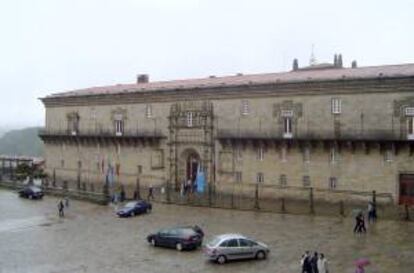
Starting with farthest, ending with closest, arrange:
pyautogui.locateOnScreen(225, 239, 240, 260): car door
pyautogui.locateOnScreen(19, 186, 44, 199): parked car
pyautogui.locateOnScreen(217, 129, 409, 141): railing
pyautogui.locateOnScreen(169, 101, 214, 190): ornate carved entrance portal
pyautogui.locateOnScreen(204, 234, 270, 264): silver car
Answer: pyautogui.locateOnScreen(19, 186, 44, 199): parked car < pyautogui.locateOnScreen(169, 101, 214, 190): ornate carved entrance portal < pyautogui.locateOnScreen(217, 129, 409, 141): railing < pyautogui.locateOnScreen(225, 239, 240, 260): car door < pyautogui.locateOnScreen(204, 234, 270, 264): silver car

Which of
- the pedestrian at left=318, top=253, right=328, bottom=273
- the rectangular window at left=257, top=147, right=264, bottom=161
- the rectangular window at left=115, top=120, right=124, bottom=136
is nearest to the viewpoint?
the pedestrian at left=318, top=253, right=328, bottom=273

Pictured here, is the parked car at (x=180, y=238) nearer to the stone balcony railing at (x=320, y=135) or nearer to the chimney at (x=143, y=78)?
the stone balcony railing at (x=320, y=135)

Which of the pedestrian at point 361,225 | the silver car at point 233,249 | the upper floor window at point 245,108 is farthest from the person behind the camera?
the upper floor window at point 245,108

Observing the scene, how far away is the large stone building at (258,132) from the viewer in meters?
43.0

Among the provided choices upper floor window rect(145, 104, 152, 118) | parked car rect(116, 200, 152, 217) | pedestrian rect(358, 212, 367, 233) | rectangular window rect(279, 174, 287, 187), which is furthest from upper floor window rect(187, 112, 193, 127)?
pedestrian rect(358, 212, 367, 233)

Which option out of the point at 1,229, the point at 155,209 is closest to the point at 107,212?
the point at 155,209

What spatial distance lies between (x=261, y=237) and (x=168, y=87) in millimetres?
23700

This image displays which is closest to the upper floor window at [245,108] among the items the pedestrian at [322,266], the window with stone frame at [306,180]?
the window with stone frame at [306,180]

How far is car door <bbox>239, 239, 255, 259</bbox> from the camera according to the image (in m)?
29.6

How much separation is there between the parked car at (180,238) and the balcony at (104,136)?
23.2 m

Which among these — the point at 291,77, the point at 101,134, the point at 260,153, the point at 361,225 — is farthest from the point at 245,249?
the point at 101,134

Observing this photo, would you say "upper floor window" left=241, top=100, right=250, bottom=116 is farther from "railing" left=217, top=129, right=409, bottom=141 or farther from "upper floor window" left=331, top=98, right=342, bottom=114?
"upper floor window" left=331, top=98, right=342, bottom=114

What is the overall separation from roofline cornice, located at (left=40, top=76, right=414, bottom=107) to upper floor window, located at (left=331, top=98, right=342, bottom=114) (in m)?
0.58

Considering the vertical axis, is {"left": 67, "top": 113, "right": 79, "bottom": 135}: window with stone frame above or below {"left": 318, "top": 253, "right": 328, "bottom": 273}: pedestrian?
above
